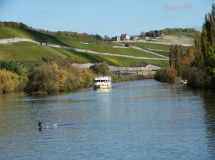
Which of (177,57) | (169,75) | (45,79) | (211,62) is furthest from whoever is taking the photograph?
(169,75)

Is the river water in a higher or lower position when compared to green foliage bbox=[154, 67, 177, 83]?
lower

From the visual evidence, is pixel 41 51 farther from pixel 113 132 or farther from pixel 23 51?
pixel 113 132

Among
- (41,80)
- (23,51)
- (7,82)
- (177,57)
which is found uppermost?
(23,51)

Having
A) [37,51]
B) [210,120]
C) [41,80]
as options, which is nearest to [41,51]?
[37,51]

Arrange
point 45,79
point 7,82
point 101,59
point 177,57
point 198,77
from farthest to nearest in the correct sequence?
point 101,59, point 177,57, point 7,82, point 45,79, point 198,77

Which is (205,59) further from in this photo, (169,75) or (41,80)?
(169,75)

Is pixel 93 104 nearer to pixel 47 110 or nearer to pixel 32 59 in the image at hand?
pixel 47 110

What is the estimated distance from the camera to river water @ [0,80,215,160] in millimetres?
29016

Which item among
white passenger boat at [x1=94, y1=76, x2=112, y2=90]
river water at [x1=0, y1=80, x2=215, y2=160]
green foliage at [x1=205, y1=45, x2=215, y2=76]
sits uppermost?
green foliage at [x1=205, y1=45, x2=215, y2=76]

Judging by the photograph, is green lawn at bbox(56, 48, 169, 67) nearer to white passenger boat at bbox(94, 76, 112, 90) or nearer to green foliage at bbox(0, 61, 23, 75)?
green foliage at bbox(0, 61, 23, 75)

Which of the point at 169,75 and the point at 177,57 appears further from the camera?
the point at 169,75

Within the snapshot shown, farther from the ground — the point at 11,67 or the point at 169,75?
the point at 11,67

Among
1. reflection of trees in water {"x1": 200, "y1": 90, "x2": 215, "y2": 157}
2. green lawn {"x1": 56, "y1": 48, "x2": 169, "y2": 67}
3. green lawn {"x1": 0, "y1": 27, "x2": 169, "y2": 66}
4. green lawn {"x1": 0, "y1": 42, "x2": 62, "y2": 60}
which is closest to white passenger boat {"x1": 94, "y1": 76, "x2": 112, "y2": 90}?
green lawn {"x1": 0, "y1": 27, "x2": 169, "y2": 66}

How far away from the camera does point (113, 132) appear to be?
3559cm
